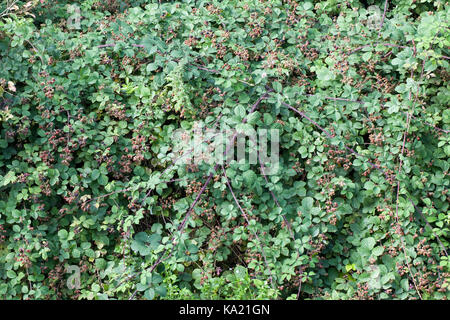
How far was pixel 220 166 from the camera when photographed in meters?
3.22

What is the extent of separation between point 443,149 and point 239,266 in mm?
1473

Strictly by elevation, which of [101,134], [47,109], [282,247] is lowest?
[282,247]

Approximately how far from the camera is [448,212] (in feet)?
10.3

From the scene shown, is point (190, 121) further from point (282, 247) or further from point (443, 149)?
point (443, 149)

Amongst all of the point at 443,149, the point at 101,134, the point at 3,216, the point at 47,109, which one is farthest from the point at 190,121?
the point at 443,149

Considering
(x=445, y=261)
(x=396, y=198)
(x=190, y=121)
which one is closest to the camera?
(x=445, y=261)

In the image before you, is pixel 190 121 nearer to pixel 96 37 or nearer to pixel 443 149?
pixel 96 37

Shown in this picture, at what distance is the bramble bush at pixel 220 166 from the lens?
3086 mm

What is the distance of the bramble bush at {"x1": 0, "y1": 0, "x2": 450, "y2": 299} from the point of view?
121 inches

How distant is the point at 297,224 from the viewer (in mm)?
3111

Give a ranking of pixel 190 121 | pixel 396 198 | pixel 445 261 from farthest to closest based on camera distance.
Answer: pixel 190 121, pixel 396 198, pixel 445 261

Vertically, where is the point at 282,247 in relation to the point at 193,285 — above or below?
above

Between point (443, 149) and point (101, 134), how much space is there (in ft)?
7.11

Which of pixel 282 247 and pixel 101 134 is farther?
pixel 101 134
